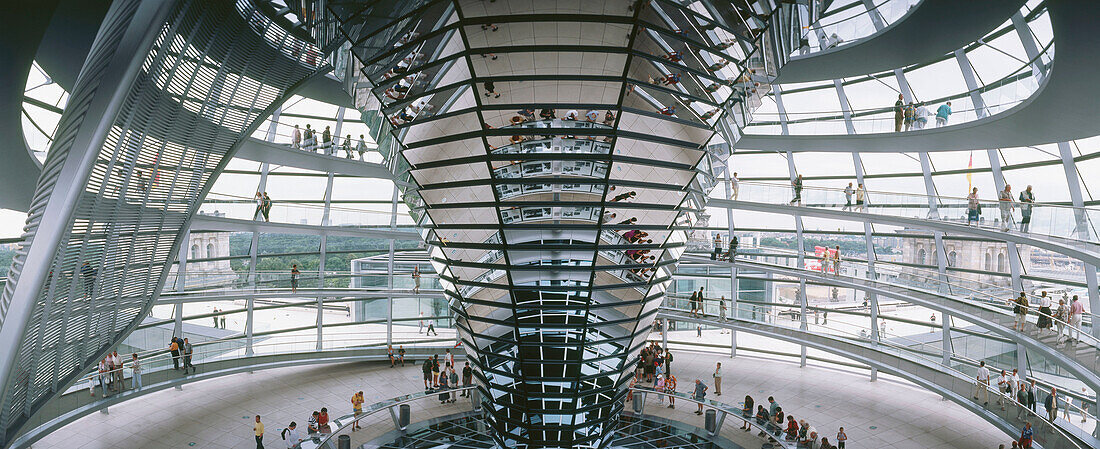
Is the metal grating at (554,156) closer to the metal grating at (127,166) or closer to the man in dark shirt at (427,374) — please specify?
the metal grating at (127,166)

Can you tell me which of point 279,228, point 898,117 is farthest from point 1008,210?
point 279,228

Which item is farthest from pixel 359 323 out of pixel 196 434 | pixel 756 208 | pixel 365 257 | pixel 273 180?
pixel 756 208

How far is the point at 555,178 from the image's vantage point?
34.0 ft

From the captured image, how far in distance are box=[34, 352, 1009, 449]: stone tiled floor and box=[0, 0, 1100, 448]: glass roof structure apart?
129 centimetres

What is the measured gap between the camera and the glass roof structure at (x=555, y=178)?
987cm

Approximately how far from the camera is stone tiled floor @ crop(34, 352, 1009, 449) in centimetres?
1762

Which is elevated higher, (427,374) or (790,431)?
(427,374)

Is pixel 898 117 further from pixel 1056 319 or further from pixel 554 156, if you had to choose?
pixel 554 156

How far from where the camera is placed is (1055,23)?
9984 millimetres

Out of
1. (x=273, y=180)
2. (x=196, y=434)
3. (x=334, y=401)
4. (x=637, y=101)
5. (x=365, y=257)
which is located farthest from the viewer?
(x=365, y=257)

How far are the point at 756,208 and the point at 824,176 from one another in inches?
144

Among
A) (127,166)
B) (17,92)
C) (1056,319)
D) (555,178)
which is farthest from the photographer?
(1056,319)

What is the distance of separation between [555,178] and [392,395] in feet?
47.0

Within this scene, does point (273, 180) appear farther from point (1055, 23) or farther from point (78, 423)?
point (1055, 23)
